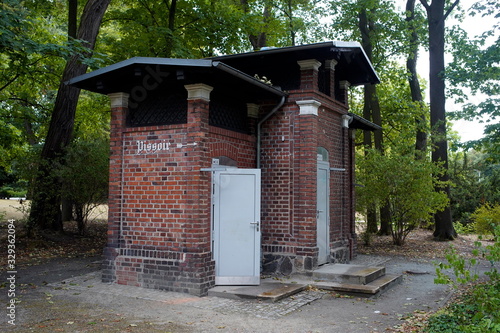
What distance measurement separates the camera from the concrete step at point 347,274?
866 cm

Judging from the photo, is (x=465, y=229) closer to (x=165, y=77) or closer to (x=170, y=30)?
(x=170, y=30)

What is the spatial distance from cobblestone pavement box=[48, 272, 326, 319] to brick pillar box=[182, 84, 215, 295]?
1.57 feet

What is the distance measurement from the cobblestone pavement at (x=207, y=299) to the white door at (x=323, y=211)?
5.82ft

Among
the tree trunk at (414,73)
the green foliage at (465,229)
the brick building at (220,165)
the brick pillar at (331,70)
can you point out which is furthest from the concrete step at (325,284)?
the green foliage at (465,229)

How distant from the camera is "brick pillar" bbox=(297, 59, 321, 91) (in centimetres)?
938

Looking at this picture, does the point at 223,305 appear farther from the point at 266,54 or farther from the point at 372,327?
the point at 266,54

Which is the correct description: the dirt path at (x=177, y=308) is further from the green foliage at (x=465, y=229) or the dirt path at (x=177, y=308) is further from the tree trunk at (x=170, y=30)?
the green foliage at (x=465, y=229)

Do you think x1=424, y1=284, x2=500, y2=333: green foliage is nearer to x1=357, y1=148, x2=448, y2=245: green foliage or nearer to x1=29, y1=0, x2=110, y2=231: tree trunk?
x1=357, y1=148, x2=448, y2=245: green foliage

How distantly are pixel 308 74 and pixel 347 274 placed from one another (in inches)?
164

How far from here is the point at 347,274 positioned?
8812mm

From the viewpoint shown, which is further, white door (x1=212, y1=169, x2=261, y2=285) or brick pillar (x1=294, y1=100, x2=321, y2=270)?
brick pillar (x1=294, y1=100, x2=321, y2=270)

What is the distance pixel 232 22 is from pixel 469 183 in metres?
15.0

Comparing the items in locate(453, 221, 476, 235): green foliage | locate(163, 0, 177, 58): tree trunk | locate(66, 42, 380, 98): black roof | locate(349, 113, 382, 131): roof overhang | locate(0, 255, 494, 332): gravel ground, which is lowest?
locate(0, 255, 494, 332): gravel ground

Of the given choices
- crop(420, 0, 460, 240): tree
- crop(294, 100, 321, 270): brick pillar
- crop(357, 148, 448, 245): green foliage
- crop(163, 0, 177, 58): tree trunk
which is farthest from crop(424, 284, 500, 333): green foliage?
crop(163, 0, 177, 58): tree trunk
